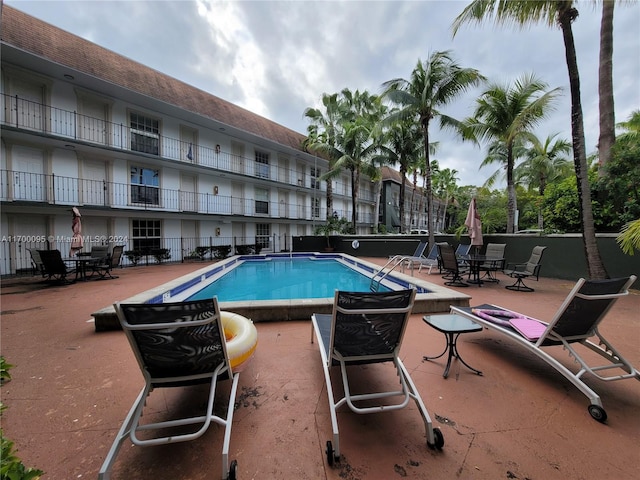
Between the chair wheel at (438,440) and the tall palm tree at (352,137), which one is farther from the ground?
the tall palm tree at (352,137)

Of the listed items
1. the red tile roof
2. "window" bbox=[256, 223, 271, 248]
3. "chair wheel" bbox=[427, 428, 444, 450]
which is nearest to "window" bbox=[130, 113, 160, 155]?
the red tile roof

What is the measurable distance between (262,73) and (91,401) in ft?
57.5

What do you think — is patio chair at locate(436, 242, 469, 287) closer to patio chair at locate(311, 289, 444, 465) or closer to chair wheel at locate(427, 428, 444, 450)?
patio chair at locate(311, 289, 444, 465)

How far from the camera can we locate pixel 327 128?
64.7 feet

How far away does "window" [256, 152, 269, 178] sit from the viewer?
1975cm

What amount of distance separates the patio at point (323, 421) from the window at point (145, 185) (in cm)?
1211

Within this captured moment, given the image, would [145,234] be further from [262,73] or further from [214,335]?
[214,335]

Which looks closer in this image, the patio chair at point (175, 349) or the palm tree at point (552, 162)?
the patio chair at point (175, 349)

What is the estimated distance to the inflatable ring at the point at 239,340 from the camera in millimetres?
2281

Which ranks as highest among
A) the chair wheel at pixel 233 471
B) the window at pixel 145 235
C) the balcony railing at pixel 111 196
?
the balcony railing at pixel 111 196

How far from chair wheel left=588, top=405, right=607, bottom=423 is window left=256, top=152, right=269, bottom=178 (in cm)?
1952

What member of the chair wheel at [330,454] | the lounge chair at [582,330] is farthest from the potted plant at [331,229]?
the chair wheel at [330,454]

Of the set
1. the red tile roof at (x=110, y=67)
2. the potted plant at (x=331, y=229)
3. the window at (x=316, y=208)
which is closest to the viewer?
the red tile roof at (x=110, y=67)

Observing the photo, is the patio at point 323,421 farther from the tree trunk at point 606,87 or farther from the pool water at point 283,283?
the tree trunk at point 606,87
